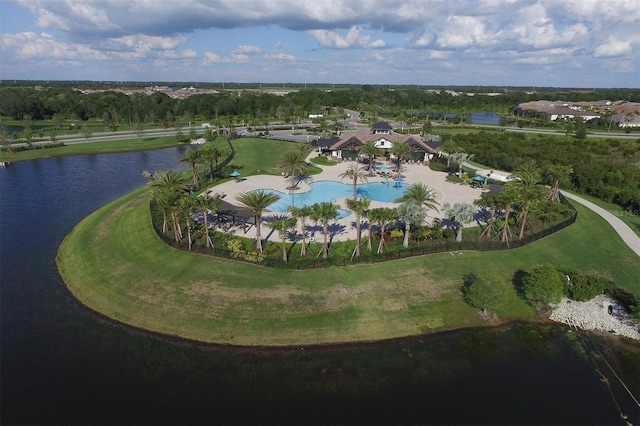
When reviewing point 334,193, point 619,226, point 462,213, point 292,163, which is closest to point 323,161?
point 334,193

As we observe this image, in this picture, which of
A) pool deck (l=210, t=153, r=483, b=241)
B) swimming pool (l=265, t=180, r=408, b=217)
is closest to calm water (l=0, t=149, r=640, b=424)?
pool deck (l=210, t=153, r=483, b=241)

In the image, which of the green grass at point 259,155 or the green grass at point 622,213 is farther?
the green grass at point 259,155

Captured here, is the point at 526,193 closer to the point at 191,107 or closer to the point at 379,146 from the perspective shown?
the point at 379,146

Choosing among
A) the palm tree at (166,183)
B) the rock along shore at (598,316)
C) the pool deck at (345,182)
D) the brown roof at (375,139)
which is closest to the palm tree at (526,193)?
the pool deck at (345,182)

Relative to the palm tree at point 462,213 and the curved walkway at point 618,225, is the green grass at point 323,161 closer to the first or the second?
the palm tree at point 462,213

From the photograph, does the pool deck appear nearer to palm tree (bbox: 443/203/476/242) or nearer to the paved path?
palm tree (bbox: 443/203/476/242)

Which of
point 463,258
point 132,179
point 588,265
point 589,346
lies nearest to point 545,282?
point 589,346
